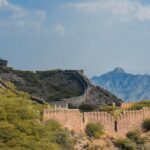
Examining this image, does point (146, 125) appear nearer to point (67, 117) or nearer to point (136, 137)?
point (136, 137)

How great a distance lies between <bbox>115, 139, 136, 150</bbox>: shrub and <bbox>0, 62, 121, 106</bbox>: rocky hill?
1223 inches

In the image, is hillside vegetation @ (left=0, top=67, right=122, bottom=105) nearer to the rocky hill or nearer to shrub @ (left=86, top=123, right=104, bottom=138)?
the rocky hill

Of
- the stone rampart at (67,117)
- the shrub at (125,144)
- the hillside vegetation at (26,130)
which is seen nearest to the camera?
the hillside vegetation at (26,130)

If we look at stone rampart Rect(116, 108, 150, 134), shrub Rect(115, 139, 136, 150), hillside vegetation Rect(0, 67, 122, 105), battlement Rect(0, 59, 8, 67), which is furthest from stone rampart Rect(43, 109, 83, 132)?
battlement Rect(0, 59, 8, 67)

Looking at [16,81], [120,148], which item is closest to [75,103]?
[16,81]

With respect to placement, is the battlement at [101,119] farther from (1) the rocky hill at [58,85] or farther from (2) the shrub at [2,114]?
(1) the rocky hill at [58,85]

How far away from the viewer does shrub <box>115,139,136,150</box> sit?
5575 cm

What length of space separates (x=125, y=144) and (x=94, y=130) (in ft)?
6.59

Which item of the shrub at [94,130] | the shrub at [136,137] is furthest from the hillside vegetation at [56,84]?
the shrub at [94,130]

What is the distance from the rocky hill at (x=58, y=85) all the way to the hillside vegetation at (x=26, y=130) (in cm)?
3600

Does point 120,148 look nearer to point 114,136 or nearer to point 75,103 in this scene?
point 114,136

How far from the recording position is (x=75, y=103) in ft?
282

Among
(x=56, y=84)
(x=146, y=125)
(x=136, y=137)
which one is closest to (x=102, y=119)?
(x=136, y=137)

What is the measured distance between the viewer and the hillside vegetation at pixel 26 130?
44.8m
